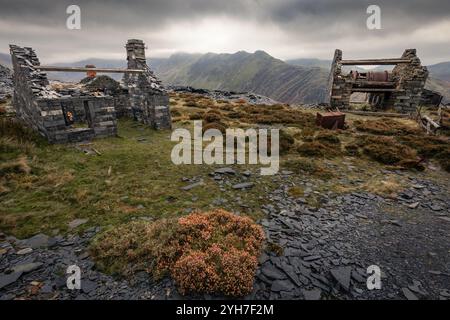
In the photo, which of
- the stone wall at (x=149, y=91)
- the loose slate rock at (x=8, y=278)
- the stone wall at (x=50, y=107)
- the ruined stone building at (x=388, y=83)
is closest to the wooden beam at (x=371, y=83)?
the ruined stone building at (x=388, y=83)

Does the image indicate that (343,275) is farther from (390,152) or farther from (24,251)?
(390,152)

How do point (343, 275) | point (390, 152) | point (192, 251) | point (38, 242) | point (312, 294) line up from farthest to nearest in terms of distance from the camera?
1. point (390, 152)
2. point (38, 242)
3. point (192, 251)
4. point (343, 275)
5. point (312, 294)

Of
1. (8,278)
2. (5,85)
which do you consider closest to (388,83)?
(8,278)

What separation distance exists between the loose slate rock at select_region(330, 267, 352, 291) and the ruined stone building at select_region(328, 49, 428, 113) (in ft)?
91.0

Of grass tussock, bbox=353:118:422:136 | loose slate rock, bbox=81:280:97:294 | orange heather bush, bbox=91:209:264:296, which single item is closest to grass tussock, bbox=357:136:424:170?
grass tussock, bbox=353:118:422:136

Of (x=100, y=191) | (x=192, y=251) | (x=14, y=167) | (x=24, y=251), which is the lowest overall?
(x=24, y=251)

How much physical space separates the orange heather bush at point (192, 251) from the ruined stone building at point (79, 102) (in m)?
7.50

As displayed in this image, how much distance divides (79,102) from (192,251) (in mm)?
14545

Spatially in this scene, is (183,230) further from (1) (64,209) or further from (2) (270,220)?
(1) (64,209)

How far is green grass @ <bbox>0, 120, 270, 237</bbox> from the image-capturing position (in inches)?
287

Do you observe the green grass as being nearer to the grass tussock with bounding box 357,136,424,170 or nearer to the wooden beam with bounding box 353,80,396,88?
the grass tussock with bounding box 357,136,424,170

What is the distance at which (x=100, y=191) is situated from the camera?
890 centimetres

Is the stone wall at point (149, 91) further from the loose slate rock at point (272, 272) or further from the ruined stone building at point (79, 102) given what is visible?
the loose slate rock at point (272, 272)

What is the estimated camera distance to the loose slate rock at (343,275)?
5.23 meters
